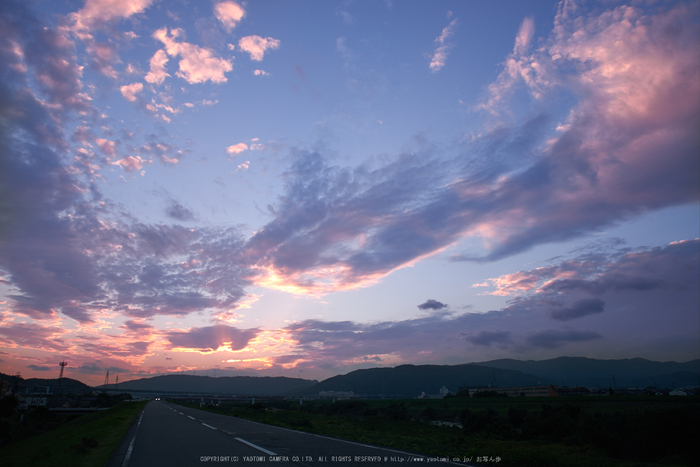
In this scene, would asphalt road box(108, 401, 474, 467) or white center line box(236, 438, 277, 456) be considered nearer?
asphalt road box(108, 401, 474, 467)

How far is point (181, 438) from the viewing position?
17.4 meters

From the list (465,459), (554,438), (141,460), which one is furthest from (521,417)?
(141,460)

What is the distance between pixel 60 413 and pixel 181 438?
349 ft

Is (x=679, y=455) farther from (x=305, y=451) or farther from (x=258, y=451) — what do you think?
(x=258, y=451)

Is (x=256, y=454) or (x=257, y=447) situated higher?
(x=256, y=454)

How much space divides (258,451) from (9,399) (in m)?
65.2

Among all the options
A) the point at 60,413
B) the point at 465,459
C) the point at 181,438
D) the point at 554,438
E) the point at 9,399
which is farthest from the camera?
the point at 60,413

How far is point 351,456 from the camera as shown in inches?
477

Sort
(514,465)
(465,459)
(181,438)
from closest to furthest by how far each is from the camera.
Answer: (514,465) → (465,459) → (181,438)

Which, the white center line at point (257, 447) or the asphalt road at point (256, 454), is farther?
the white center line at point (257, 447)

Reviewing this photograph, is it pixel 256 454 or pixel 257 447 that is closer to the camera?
pixel 256 454

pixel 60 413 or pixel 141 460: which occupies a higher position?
pixel 141 460

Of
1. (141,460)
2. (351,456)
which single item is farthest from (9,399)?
(351,456)

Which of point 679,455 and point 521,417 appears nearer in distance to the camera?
point 679,455
